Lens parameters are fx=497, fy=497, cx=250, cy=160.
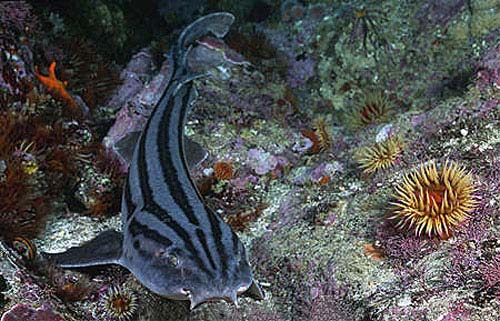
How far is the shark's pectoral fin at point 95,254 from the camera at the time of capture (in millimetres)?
4117

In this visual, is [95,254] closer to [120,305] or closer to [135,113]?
[120,305]

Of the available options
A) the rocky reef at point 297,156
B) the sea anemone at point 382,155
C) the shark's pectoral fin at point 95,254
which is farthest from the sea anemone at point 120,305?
the sea anemone at point 382,155

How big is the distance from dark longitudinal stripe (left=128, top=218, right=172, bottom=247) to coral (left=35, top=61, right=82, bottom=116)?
2928 millimetres

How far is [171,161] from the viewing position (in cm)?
471

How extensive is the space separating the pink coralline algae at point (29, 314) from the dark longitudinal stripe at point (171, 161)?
1.20 metres

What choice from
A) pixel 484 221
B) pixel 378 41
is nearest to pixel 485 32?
pixel 378 41

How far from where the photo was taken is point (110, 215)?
5.60m

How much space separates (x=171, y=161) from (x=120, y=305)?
4.49 ft

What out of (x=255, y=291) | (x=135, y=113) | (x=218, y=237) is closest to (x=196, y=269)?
(x=218, y=237)

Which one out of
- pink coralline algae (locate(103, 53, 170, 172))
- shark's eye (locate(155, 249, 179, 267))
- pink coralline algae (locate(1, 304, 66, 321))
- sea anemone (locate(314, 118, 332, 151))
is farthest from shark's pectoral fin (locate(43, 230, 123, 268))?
sea anemone (locate(314, 118, 332, 151))

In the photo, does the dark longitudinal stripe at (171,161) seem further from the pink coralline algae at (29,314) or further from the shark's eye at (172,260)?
the pink coralline algae at (29,314)

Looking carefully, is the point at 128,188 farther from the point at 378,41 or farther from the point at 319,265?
the point at 378,41

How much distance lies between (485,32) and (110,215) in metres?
5.71

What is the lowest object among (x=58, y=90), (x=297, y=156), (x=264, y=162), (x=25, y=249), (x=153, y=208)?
(x=297, y=156)
